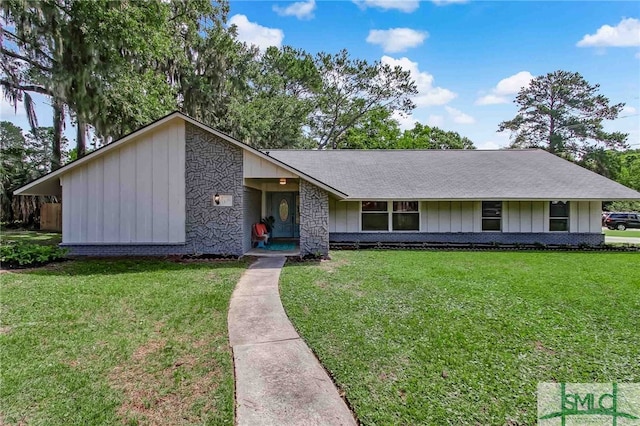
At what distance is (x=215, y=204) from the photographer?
10492 millimetres

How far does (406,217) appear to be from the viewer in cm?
1431

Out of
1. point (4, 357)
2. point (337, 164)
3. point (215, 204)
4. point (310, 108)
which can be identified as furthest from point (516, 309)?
point (310, 108)

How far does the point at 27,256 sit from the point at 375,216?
11.5 metres

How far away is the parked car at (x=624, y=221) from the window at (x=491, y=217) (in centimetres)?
1950

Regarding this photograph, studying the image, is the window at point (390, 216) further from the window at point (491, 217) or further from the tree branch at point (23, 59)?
the tree branch at point (23, 59)

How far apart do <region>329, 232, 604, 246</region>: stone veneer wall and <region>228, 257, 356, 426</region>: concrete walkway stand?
28.5 feet

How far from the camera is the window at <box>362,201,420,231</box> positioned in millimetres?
14227

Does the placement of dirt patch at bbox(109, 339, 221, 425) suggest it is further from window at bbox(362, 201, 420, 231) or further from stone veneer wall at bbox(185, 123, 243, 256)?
window at bbox(362, 201, 420, 231)

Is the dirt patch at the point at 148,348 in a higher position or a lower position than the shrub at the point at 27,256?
lower

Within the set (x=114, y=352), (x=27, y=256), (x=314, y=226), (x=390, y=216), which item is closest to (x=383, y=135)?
(x=390, y=216)

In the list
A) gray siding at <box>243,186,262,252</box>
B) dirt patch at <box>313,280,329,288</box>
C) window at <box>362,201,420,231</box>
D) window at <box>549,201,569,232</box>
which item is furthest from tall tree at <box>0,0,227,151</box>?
window at <box>549,201,569,232</box>

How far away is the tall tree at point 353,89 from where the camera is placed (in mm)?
30828

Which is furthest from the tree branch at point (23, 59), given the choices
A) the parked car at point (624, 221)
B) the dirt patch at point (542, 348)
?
the parked car at point (624, 221)

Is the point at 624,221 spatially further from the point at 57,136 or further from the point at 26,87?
the point at 57,136
